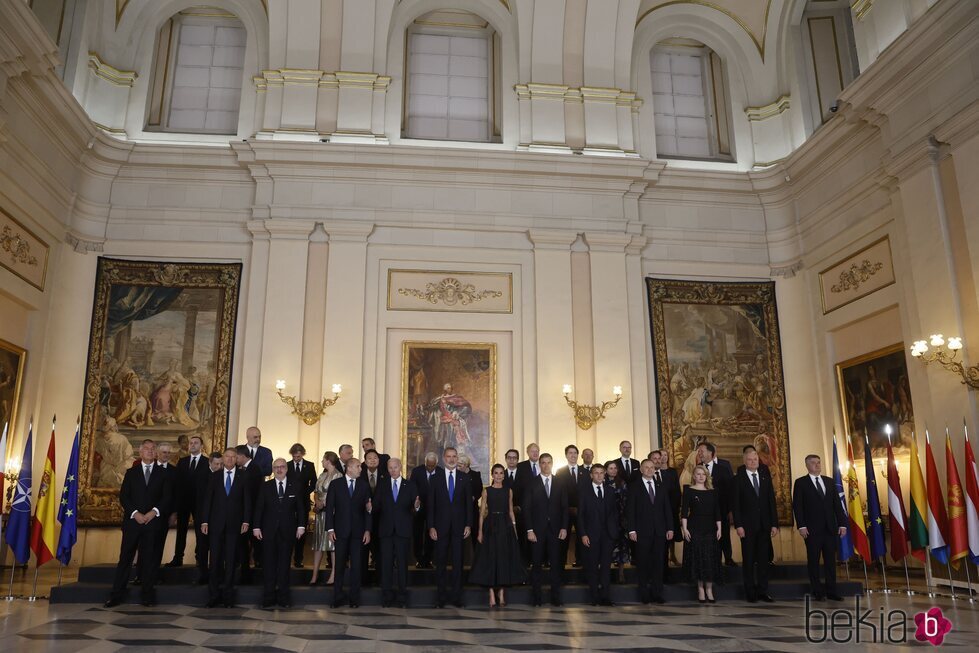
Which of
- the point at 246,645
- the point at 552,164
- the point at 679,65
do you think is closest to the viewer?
the point at 246,645

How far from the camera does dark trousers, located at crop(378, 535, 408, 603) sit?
7.68 meters

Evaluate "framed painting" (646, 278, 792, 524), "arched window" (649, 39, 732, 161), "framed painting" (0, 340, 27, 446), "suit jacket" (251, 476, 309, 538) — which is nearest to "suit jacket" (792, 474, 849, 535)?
"framed painting" (646, 278, 792, 524)

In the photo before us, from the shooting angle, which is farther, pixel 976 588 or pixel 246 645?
pixel 976 588

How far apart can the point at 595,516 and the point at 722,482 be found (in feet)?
6.00

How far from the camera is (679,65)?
14859 mm

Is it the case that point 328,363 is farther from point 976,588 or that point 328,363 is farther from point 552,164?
point 976,588

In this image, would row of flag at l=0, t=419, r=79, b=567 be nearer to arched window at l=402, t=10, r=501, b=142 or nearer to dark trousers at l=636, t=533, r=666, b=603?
dark trousers at l=636, t=533, r=666, b=603

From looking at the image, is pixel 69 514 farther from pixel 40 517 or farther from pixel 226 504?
pixel 226 504

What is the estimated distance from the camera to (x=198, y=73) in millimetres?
13719

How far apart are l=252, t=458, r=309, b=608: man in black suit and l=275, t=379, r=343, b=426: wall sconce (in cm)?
369

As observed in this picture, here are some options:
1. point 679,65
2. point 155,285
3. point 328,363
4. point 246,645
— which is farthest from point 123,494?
point 679,65

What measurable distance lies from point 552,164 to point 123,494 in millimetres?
8207

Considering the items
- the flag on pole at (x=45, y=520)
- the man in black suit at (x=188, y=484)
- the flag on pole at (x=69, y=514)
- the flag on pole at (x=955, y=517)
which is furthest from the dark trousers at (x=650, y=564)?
the flag on pole at (x=45, y=520)

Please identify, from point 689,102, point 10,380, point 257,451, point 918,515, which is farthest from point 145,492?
point 689,102
